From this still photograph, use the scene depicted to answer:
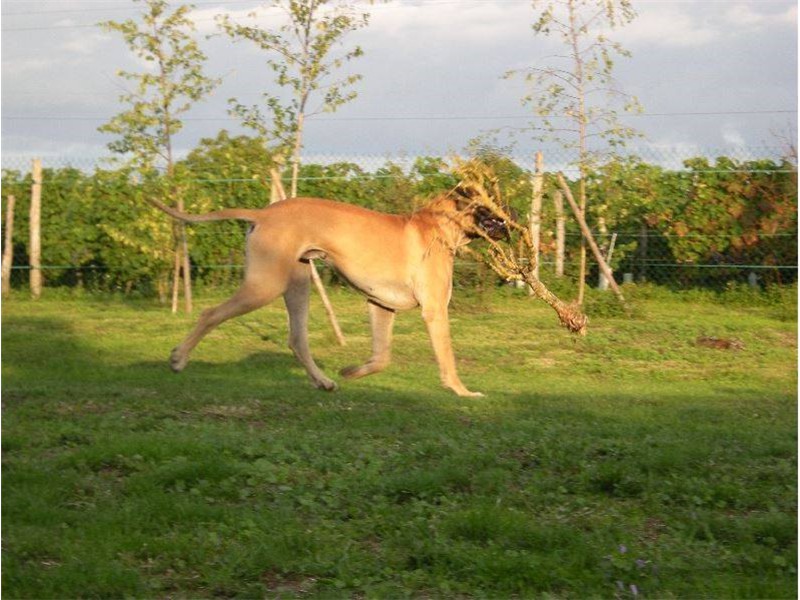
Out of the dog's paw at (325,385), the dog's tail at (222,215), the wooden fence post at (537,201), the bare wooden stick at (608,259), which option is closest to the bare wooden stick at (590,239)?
the wooden fence post at (537,201)

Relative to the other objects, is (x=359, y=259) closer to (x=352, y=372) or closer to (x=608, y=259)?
(x=352, y=372)

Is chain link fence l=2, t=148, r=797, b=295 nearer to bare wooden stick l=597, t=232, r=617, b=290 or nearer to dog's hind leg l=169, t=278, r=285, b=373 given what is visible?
bare wooden stick l=597, t=232, r=617, b=290

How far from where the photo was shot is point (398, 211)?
1806 cm

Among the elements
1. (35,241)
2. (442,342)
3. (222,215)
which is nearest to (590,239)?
(442,342)

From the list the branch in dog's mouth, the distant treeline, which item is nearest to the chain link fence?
the distant treeline

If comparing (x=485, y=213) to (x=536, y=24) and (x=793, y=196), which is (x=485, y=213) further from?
(x=793, y=196)

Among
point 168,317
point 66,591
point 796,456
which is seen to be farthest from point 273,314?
point 66,591

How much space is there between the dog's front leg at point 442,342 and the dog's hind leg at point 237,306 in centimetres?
127

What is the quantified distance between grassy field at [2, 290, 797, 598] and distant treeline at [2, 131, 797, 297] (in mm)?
7929

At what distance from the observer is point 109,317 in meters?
17.0

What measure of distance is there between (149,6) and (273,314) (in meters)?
4.74

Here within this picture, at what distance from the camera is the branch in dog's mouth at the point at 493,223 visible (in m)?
10.1

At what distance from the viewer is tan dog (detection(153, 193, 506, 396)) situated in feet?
31.3

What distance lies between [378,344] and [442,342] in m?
0.58
